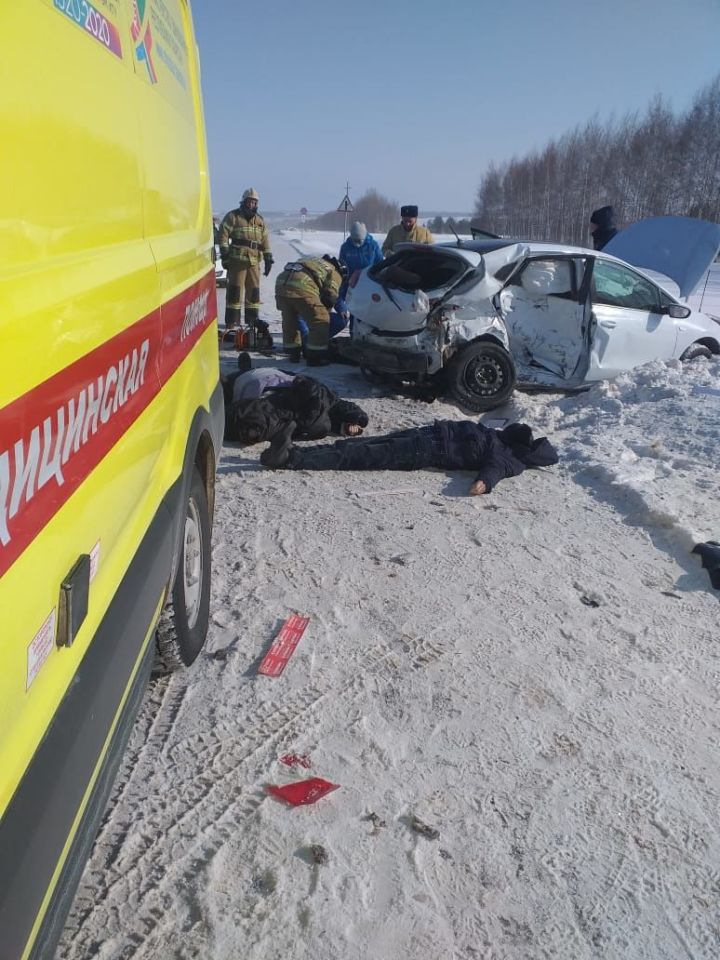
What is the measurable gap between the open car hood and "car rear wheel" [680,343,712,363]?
1087mm

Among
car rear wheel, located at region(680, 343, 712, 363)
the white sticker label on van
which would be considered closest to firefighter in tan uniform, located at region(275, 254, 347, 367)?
car rear wheel, located at region(680, 343, 712, 363)

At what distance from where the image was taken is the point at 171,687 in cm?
272

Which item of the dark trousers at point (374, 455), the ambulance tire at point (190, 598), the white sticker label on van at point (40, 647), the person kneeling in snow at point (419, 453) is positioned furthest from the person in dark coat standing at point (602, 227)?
the white sticker label on van at point (40, 647)

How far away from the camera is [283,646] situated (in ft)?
9.91

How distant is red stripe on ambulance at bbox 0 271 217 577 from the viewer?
0.99 metres

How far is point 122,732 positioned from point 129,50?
5.87 ft

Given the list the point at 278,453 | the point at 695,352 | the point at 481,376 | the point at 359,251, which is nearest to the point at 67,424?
the point at 278,453

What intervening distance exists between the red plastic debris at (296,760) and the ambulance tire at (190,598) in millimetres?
584

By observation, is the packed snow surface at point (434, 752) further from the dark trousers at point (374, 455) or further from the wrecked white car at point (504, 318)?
the wrecked white car at point (504, 318)

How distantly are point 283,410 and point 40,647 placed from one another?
4.60 m

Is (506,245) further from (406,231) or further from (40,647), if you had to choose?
(40,647)

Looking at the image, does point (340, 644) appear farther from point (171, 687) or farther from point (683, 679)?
point (683, 679)

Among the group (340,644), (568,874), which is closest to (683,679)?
(568,874)

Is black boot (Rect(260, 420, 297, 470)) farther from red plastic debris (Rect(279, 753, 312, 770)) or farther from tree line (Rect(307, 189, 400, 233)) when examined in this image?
tree line (Rect(307, 189, 400, 233))
